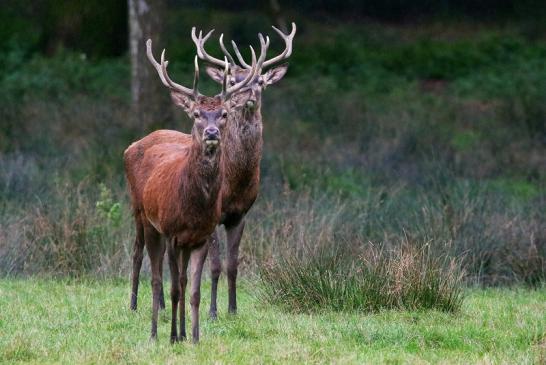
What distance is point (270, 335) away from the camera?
8461 mm

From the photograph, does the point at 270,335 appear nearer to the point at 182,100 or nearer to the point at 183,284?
the point at 183,284

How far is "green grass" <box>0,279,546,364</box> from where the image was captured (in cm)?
775

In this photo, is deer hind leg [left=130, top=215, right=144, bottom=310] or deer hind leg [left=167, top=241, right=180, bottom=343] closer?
deer hind leg [left=167, top=241, right=180, bottom=343]

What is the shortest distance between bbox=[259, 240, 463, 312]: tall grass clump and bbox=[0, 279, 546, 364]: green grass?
0.49ft

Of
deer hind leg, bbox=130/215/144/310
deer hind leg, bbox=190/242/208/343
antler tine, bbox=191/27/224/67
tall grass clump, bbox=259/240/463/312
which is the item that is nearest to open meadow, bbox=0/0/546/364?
tall grass clump, bbox=259/240/463/312

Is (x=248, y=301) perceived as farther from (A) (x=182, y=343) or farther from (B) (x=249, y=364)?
(B) (x=249, y=364)

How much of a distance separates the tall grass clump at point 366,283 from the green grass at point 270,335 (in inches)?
5.9

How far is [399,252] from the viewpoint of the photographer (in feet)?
31.0

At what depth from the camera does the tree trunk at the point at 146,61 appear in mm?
17844

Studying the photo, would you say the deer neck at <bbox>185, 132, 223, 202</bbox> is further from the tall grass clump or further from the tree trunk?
the tree trunk

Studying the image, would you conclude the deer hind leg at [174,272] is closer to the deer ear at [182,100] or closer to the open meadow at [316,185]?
the open meadow at [316,185]

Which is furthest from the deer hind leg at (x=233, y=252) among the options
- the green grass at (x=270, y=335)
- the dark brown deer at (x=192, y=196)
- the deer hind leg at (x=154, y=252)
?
the dark brown deer at (x=192, y=196)

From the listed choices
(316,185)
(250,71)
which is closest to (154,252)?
(250,71)

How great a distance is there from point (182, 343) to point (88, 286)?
2980 millimetres
